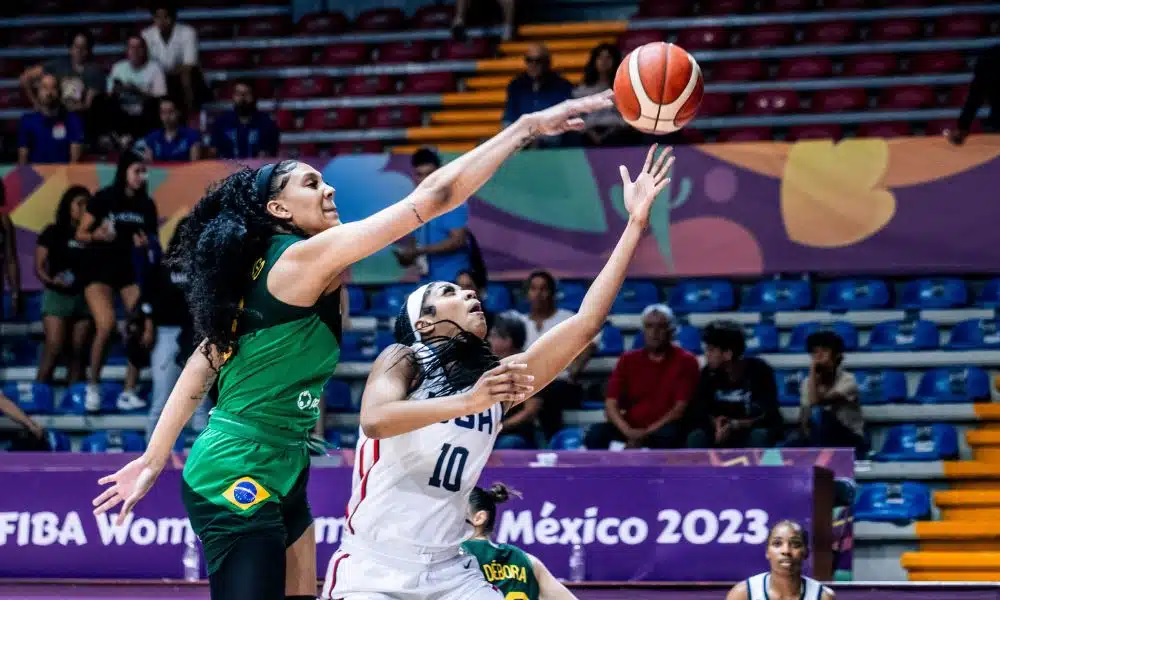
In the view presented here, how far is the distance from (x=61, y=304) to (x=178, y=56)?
3.02 m

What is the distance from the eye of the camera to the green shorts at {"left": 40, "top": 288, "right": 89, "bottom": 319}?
11484 millimetres

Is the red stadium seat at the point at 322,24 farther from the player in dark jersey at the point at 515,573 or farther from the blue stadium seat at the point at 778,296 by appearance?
the player in dark jersey at the point at 515,573

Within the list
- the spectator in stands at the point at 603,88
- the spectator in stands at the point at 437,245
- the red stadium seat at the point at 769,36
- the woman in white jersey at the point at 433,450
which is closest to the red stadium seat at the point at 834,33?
the red stadium seat at the point at 769,36

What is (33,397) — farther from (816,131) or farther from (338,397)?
(816,131)

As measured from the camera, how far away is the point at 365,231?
4.13 meters

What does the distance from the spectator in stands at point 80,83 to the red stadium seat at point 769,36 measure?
5.49 m

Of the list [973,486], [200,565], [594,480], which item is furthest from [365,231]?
[973,486]

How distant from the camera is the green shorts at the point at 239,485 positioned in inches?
171

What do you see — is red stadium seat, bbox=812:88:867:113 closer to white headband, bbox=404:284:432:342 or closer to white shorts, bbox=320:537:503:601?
white headband, bbox=404:284:432:342

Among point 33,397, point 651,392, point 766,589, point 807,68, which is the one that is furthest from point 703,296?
point 33,397

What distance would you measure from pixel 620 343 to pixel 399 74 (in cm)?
448

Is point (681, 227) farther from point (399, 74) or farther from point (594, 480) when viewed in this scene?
point (399, 74)

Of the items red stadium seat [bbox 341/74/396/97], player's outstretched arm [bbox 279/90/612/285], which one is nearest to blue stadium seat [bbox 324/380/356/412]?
red stadium seat [bbox 341/74/396/97]
